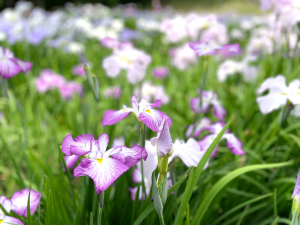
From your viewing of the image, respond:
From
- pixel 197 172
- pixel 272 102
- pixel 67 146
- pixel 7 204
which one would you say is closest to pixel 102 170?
pixel 67 146

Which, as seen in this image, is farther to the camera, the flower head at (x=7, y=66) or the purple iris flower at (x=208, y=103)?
the purple iris flower at (x=208, y=103)

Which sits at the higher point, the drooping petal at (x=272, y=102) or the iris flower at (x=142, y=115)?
the iris flower at (x=142, y=115)

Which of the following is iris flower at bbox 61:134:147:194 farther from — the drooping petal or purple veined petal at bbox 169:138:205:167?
the drooping petal

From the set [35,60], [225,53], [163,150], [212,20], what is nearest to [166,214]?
[163,150]

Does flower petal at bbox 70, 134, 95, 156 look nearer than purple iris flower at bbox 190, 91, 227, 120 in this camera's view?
Yes

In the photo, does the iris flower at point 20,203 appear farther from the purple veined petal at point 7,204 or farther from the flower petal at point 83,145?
the flower petal at point 83,145

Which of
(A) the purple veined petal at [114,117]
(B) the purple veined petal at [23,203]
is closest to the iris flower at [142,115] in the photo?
(A) the purple veined petal at [114,117]

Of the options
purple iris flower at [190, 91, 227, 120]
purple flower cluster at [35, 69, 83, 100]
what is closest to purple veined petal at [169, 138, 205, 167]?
purple iris flower at [190, 91, 227, 120]
